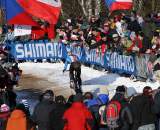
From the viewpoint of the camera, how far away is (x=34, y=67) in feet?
103

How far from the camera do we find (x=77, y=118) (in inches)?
437

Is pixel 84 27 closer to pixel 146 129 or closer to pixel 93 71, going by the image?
pixel 93 71

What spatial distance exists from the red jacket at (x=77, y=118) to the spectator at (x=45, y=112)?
724 mm

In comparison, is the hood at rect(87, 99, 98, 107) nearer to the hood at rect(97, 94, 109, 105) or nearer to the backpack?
the hood at rect(97, 94, 109, 105)

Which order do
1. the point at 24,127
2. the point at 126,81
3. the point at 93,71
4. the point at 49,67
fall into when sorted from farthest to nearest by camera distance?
the point at 49,67 → the point at 93,71 → the point at 126,81 → the point at 24,127

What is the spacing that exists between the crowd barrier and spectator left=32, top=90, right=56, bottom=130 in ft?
37.6

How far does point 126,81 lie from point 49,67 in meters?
7.50

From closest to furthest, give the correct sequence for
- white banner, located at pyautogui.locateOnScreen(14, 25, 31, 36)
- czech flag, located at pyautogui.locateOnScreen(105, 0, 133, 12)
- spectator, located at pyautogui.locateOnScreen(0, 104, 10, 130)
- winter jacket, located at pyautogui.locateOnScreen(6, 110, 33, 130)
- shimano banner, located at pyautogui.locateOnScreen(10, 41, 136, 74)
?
winter jacket, located at pyautogui.locateOnScreen(6, 110, 33, 130), spectator, located at pyautogui.locateOnScreen(0, 104, 10, 130), white banner, located at pyautogui.locateOnScreen(14, 25, 31, 36), shimano banner, located at pyautogui.locateOnScreen(10, 41, 136, 74), czech flag, located at pyautogui.locateOnScreen(105, 0, 133, 12)

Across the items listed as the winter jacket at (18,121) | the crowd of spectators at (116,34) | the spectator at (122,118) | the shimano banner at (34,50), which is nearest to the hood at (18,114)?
the winter jacket at (18,121)

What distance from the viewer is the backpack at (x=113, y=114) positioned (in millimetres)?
11343

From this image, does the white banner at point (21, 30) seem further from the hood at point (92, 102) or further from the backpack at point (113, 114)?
the backpack at point (113, 114)

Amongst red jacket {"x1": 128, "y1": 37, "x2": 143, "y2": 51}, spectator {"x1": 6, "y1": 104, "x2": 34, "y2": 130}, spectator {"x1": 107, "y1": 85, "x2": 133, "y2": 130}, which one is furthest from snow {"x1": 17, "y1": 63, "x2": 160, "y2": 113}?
spectator {"x1": 6, "y1": 104, "x2": 34, "y2": 130}

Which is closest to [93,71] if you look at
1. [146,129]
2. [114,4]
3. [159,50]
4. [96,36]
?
[96,36]

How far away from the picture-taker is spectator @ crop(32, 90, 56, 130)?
39.1ft
